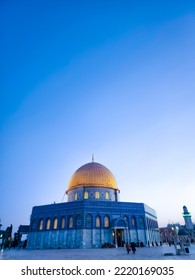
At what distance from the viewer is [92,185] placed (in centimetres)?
3697

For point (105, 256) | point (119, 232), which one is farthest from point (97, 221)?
point (105, 256)

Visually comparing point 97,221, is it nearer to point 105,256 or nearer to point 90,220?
point 90,220

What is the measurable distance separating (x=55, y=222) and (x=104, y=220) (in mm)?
7956

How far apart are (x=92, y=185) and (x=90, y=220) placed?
22.1 feet

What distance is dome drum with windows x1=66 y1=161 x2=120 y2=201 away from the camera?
3650 cm

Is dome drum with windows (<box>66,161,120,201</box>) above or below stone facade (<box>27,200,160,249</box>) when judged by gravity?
above

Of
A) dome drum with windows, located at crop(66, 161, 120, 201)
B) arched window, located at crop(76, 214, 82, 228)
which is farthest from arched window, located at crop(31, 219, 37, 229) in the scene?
arched window, located at crop(76, 214, 82, 228)

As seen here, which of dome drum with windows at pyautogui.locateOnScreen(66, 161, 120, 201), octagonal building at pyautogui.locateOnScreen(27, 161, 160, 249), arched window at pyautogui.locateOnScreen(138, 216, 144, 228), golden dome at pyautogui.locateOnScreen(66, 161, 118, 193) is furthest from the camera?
golden dome at pyautogui.locateOnScreen(66, 161, 118, 193)

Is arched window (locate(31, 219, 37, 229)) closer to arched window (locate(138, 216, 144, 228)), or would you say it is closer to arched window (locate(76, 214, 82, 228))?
arched window (locate(76, 214, 82, 228))

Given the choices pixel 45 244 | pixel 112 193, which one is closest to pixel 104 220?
pixel 112 193
